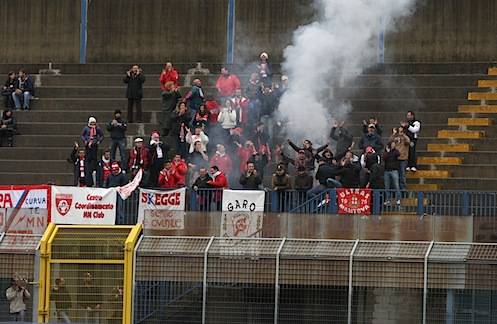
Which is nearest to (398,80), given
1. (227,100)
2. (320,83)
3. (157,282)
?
(320,83)

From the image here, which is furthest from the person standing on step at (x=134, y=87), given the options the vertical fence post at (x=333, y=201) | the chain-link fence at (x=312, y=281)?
Answer: the chain-link fence at (x=312, y=281)

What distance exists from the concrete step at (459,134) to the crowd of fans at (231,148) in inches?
52.1

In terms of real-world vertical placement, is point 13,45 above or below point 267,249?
above

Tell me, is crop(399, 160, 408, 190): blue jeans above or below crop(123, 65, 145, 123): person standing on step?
below

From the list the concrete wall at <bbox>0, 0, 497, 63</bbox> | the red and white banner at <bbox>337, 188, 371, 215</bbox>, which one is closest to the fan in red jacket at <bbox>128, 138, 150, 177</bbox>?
the red and white banner at <bbox>337, 188, 371, 215</bbox>

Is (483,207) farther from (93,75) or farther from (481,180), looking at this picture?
(93,75)

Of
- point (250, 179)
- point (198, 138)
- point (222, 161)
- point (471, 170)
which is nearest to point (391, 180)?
point (250, 179)

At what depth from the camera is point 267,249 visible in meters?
28.3

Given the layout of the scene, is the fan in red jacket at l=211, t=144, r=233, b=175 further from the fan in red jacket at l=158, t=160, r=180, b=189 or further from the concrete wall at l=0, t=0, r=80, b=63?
the concrete wall at l=0, t=0, r=80, b=63

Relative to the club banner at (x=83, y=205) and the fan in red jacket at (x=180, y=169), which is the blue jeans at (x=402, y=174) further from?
the club banner at (x=83, y=205)

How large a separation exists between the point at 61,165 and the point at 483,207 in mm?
11322

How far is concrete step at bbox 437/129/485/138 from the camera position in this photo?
3669 cm

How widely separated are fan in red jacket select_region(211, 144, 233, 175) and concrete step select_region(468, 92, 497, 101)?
6814 millimetres

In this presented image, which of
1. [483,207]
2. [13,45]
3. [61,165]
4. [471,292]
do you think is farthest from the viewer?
[13,45]
